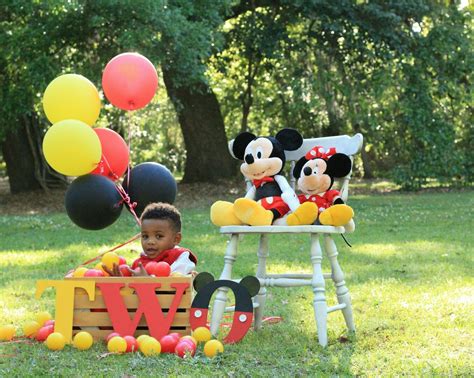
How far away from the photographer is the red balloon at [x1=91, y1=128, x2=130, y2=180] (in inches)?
203

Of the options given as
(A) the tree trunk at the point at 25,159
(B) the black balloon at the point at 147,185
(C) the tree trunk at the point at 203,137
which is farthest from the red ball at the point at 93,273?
(A) the tree trunk at the point at 25,159

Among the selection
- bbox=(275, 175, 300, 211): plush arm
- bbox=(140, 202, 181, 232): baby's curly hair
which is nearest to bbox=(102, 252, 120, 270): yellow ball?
bbox=(140, 202, 181, 232): baby's curly hair

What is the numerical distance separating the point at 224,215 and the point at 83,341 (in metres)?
1.11

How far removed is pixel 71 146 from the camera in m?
4.70

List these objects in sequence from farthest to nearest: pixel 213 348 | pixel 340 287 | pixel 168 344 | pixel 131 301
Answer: pixel 340 287 → pixel 131 301 → pixel 168 344 → pixel 213 348

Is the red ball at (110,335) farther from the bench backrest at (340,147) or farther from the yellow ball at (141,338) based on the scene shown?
the bench backrest at (340,147)

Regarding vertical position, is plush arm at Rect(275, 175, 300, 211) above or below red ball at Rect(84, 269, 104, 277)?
above

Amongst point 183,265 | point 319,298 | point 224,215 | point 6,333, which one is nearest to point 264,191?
point 224,215

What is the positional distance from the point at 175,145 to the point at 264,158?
2422 centimetres

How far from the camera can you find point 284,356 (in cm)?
423

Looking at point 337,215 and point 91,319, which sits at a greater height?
point 337,215

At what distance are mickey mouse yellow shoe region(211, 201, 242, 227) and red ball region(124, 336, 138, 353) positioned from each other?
2.99ft

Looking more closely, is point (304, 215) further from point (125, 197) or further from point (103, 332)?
point (103, 332)

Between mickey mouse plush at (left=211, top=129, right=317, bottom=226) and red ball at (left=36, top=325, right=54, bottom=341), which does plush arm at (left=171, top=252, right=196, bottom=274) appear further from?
red ball at (left=36, top=325, right=54, bottom=341)
